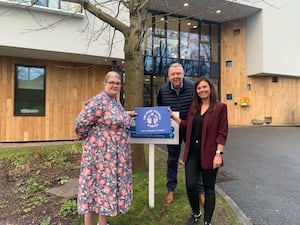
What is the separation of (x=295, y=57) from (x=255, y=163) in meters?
13.2

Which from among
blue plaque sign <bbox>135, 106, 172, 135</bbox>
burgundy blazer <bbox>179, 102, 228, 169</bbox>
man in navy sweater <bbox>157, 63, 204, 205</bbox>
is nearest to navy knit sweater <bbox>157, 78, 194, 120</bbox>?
man in navy sweater <bbox>157, 63, 204, 205</bbox>

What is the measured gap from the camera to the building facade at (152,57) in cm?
895

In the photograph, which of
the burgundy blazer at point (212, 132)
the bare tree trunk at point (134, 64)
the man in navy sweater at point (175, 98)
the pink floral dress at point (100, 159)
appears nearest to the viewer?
the pink floral dress at point (100, 159)

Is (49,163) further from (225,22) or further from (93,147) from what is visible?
(225,22)

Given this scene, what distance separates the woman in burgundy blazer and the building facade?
4.33m

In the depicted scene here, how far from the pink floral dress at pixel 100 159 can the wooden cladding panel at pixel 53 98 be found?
8270 millimetres

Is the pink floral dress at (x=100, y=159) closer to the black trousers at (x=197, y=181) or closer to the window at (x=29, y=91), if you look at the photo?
the black trousers at (x=197, y=181)

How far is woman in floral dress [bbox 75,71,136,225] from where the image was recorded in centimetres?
284

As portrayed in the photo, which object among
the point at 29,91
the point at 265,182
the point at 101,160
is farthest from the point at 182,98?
the point at 29,91

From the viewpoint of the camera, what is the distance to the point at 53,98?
34.8 ft

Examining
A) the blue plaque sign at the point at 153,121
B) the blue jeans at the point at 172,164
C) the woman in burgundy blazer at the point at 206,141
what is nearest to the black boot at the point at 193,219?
the woman in burgundy blazer at the point at 206,141

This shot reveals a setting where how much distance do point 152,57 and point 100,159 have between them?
13506 mm

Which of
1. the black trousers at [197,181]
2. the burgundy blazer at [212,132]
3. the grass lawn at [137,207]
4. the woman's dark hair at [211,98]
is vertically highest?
the woman's dark hair at [211,98]

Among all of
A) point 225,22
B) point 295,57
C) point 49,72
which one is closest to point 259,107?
point 295,57
